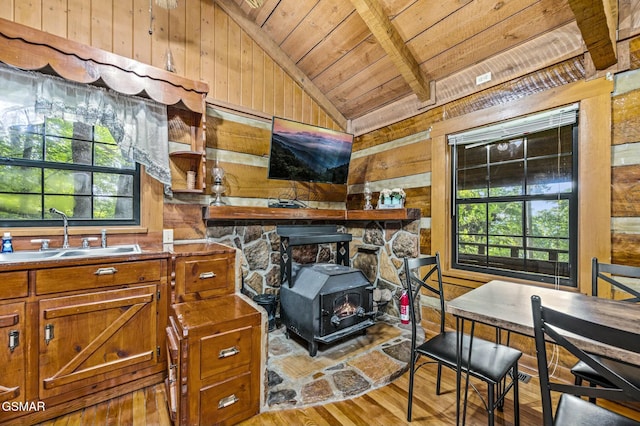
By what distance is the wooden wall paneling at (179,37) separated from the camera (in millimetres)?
2664

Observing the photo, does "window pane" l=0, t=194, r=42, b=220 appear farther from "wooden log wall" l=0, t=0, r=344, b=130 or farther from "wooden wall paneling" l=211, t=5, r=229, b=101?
"wooden wall paneling" l=211, t=5, r=229, b=101

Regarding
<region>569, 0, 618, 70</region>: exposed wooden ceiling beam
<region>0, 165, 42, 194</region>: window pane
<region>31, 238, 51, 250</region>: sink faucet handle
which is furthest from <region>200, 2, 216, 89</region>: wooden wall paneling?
<region>569, 0, 618, 70</region>: exposed wooden ceiling beam

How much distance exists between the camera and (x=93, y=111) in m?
2.23

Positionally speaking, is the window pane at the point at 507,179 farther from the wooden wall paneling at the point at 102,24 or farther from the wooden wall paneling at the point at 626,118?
the wooden wall paneling at the point at 102,24

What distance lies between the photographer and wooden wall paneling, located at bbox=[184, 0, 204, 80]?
2734 mm

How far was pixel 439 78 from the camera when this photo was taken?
110 inches

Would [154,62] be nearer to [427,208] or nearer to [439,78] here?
[439,78]

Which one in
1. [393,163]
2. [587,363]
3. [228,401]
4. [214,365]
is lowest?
[228,401]

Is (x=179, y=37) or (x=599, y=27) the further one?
(x=179, y=37)

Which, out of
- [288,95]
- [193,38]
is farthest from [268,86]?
[193,38]

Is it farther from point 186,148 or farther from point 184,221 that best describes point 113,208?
point 186,148

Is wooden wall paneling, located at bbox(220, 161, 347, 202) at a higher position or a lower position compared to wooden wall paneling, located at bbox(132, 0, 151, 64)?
lower

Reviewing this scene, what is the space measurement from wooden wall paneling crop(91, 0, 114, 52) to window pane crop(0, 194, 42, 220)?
1.33 meters

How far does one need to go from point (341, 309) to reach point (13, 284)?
217 cm
